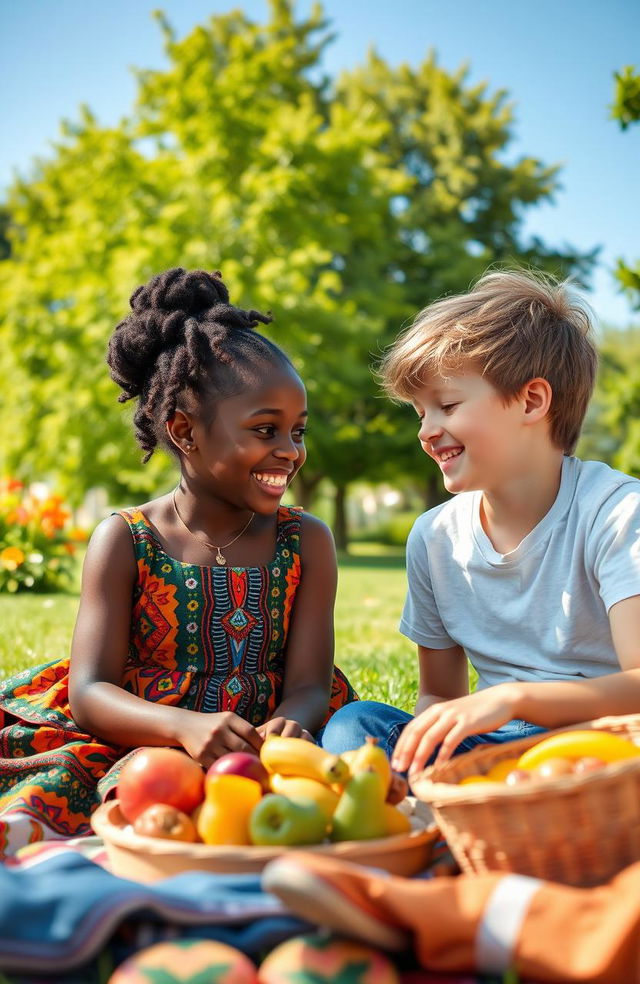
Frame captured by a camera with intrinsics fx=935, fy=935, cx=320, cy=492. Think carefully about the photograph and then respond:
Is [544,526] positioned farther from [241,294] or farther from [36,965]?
[241,294]

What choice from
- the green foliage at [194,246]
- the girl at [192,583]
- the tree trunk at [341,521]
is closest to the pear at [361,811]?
the girl at [192,583]

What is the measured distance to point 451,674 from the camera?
337 centimetres

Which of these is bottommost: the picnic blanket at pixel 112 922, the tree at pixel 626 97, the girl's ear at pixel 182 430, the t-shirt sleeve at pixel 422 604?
the picnic blanket at pixel 112 922

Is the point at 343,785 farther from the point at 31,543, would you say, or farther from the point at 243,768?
the point at 31,543

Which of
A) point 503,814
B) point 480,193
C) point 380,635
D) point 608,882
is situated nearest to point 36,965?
point 503,814

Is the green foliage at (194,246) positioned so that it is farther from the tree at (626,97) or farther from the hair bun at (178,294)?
the hair bun at (178,294)

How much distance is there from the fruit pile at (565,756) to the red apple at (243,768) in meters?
0.48

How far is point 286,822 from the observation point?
6.56ft

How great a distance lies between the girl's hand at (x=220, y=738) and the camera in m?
2.53

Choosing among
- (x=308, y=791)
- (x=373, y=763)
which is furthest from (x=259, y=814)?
(x=373, y=763)

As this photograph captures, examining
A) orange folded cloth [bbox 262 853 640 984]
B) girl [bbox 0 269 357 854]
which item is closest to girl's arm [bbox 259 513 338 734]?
girl [bbox 0 269 357 854]

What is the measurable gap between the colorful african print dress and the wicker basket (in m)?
1.31

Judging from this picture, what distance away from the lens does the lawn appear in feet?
15.5

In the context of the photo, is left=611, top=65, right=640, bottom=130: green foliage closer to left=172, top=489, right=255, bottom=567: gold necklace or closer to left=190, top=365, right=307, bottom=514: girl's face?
left=190, top=365, right=307, bottom=514: girl's face
